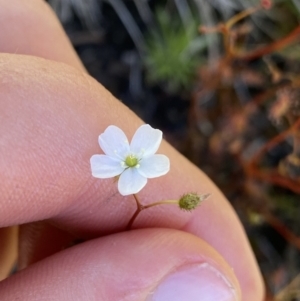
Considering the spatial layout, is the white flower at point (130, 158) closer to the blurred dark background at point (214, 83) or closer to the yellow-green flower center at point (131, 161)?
the yellow-green flower center at point (131, 161)

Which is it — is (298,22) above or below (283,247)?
above

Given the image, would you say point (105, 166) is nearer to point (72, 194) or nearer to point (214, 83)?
point (72, 194)

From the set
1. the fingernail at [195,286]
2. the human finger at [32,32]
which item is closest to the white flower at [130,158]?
the fingernail at [195,286]

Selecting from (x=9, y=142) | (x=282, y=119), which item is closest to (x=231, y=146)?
(x=282, y=119)

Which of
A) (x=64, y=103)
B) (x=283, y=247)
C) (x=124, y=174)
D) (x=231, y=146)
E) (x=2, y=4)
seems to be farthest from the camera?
(x=283, y=247)

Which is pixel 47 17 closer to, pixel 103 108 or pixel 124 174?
pixel 103 108

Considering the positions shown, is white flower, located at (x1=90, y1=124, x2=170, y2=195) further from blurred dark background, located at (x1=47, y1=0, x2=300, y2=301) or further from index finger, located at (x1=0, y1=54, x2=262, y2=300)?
blurred dark background, located at (x1=47, y1=0, x2=300, y2=301)

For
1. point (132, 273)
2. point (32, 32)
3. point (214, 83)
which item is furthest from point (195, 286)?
point (214, 83)
